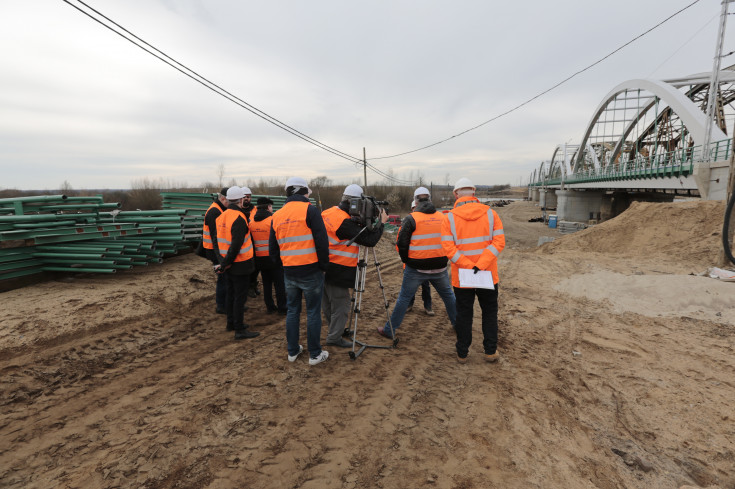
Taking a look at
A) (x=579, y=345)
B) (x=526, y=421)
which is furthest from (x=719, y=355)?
(x=526, y=421)

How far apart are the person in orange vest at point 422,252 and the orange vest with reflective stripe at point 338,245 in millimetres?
680

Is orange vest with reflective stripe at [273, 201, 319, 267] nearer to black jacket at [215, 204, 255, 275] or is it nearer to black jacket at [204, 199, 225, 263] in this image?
black jacket at [215, 204, 255, 275]

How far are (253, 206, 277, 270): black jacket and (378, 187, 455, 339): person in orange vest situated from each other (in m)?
2.39

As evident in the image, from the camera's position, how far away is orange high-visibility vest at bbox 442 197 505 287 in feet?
11.7

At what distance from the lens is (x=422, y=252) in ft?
13.8

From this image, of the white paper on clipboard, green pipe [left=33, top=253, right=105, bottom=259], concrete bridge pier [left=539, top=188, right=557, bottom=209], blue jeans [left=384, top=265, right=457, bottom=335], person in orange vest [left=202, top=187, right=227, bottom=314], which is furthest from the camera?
concrete bridge pier [left=539, top=188, right=557, bottom=209]

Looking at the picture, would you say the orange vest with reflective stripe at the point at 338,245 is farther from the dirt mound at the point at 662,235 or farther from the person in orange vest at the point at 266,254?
the dirt mound at the point at 662,235

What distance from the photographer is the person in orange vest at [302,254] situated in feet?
11.7

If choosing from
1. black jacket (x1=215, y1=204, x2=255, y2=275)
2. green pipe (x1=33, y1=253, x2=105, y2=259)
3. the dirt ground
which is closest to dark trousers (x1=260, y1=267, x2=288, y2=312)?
the dirt ground

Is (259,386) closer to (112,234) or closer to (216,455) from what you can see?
(216,455)

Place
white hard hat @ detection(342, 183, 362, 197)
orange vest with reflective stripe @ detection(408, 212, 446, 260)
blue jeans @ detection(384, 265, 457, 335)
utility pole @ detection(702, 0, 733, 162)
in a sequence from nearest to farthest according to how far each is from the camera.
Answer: white hard hat @ detection(342, 183, 362, 197), orange vest with reflective stripe @ detection(408, 212, 446, 260), blue jeans @ detection(384, 265, 457, 335), utility pole @ detection(702, 0, 733, 162)

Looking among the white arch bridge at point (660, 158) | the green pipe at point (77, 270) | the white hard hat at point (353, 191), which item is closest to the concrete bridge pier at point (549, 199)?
the white arch bridge at point (660, 158)

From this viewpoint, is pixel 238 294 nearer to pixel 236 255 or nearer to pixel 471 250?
pixel 236 255

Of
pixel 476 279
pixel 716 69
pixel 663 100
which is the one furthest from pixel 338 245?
pixel 663 100
